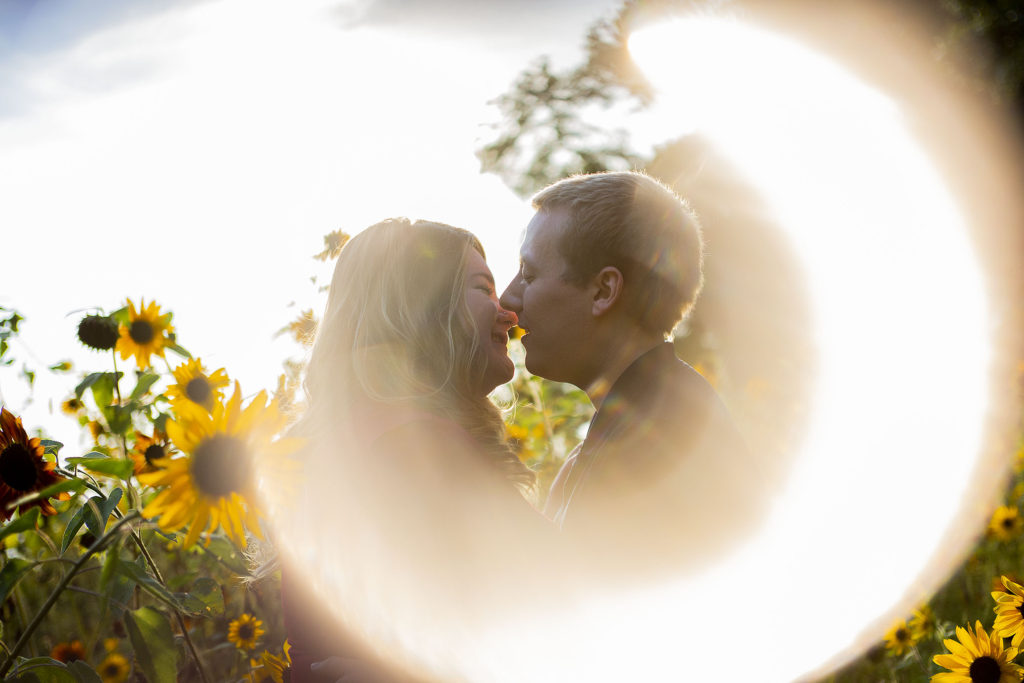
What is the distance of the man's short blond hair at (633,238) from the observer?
7.87 feet

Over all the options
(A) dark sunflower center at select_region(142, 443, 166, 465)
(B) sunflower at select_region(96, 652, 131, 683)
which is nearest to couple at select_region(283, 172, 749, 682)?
(A) dark sunflower center at select_region(142, 443, 166, 465)

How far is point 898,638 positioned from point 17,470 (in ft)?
8.66

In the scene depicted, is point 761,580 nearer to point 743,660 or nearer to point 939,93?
point 743,660

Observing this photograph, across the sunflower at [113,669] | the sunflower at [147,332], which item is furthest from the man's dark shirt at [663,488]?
the sunflower at [113,669]

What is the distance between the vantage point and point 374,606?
168cm

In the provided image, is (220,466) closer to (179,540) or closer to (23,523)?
(23,523)

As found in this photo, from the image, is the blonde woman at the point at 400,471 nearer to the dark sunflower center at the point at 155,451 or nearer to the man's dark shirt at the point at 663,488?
the man's dark shirt at the point at 663,488

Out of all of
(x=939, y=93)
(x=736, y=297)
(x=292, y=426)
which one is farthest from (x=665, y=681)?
(x=939, y=93)

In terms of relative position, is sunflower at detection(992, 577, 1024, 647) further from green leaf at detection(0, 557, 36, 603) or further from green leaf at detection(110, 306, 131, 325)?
green leaf at detection(110, 306, 131, 325)

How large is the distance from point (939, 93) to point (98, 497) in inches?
600

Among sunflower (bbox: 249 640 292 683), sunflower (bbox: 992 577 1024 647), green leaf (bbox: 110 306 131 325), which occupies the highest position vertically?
green leaf (bbox: 110 306 131 325)

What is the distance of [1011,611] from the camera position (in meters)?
1.65

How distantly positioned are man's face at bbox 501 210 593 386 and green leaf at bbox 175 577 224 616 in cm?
126

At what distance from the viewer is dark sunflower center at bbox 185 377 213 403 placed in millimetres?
2238
